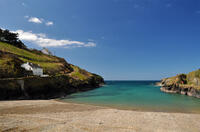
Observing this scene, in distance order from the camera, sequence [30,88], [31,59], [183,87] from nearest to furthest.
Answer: [30,88] < [183,87] < [31,59]

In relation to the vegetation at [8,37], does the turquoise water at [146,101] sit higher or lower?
lower

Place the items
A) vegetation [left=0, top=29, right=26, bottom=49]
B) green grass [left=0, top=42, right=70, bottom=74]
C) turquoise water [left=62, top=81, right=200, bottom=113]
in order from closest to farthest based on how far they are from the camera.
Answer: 1. turquoise water [left=62, top=81, right=200, bottom=113]
2. green grass [left=0, top=42, right=70, bottom=74]
3. vegetation [left=0, top=29, right=26, bottom=49]

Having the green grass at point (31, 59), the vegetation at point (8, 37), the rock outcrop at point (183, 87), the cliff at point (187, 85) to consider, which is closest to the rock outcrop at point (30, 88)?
the green grass at point (31, 59)

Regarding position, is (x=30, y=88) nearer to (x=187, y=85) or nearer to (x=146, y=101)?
(x=146, y=101)

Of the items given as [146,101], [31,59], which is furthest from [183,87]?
[31,59]

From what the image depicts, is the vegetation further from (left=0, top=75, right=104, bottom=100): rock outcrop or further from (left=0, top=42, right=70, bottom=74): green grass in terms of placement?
(left=0, top=75, right=104, bottom=100): rock outcrop

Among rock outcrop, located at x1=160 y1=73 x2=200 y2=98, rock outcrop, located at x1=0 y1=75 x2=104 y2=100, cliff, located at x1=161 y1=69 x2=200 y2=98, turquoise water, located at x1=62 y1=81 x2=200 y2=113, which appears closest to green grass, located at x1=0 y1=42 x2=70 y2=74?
rock outcrop, located at x1=0 y1=75 x2=104 y2=100

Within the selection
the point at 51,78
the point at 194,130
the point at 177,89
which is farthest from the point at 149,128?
the point at 177,89

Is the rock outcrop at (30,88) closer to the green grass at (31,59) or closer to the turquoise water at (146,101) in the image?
the turquoise water at (146,101)

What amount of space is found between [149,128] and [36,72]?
55582 mm

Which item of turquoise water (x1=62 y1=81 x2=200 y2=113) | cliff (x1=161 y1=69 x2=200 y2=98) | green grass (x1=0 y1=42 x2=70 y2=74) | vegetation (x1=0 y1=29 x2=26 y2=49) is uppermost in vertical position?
vegetation (x1=0 y1=29 x2=26 y2=49)

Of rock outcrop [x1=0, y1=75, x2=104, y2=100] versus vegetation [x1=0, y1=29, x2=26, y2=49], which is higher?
vegetation [x1=0, y1=29, x2=26, y2=49]

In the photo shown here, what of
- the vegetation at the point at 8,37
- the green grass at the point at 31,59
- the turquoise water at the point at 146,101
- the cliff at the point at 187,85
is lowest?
the turquoise water at the point at 146,101

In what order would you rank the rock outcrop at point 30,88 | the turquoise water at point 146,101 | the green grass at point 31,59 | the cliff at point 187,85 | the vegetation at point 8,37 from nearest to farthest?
the turquoise water at point 146,101
the rock outcrop at point 30,88
the cliff at point 187,85
the green grass at point 31,59
the vegetation at point 8,37
